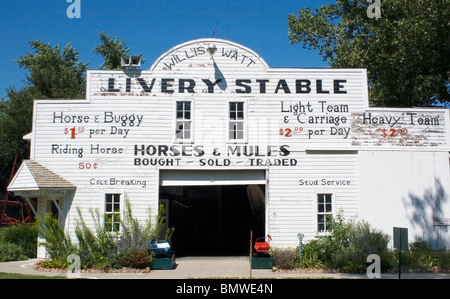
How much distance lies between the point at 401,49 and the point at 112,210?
16.9 metres

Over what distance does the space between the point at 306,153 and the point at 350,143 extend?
1781 mm

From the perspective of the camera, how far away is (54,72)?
36750 mm

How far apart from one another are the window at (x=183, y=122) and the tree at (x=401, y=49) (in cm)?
1239

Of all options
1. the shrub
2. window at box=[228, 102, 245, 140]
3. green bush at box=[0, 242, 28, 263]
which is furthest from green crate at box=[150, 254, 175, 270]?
green bush at box=[0, 242, 28, 263]

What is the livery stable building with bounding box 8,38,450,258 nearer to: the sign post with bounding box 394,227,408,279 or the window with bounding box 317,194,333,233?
the window with bounding box 317,194,333,233

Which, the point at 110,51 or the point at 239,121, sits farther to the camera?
the point at 110,51

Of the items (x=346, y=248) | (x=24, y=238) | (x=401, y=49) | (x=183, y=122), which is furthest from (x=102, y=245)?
(x=401, y=49)

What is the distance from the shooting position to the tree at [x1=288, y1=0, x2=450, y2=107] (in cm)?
2312

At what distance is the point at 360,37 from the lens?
27844 millimetres

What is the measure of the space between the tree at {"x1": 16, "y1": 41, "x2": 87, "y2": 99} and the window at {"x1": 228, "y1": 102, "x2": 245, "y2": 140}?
1916 centimetres

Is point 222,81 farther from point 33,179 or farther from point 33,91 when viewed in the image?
point 33,91

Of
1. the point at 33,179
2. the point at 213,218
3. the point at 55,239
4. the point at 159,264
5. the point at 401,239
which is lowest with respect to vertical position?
the point at 159,264
